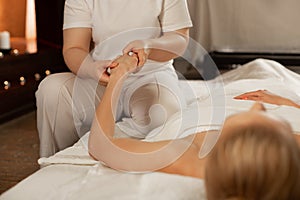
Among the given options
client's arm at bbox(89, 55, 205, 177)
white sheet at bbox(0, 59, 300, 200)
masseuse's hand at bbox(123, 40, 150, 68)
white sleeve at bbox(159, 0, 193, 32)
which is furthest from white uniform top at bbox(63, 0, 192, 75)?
client's arm at bbox(89, 55, 205, 177)

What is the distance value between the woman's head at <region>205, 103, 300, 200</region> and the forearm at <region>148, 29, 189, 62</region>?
951 mm

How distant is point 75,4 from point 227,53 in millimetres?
2172

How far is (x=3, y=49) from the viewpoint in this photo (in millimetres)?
3359

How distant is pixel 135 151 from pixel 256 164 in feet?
1.59

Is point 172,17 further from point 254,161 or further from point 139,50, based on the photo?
point 254,161

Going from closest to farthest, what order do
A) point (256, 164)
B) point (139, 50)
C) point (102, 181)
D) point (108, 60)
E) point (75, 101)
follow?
point (256, 164)
point (102, 181)
point (139, 50)
point (108, 60)
point (75, 101)

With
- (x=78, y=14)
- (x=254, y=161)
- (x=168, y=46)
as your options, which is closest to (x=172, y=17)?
(x=168, y=46)

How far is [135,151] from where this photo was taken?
120 centimetres

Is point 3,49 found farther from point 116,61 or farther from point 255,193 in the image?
point 255,193

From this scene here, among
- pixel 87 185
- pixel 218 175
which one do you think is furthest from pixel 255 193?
pixel 87 185

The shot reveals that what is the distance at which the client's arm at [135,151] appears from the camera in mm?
1176

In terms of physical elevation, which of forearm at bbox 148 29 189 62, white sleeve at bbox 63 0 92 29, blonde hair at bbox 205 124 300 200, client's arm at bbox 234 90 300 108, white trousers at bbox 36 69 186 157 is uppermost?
blonde hair at bbox 205 124 300 200

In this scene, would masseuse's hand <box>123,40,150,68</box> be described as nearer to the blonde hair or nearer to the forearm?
the forearm

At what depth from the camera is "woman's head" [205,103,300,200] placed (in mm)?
744
